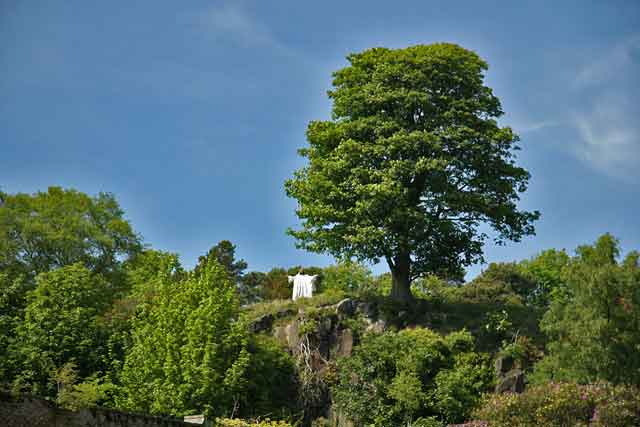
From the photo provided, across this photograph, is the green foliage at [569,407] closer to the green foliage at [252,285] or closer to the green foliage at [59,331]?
the green foliage at [59,331]

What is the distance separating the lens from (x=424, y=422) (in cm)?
2019

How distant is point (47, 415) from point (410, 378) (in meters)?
13.0

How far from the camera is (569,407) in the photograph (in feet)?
57.5

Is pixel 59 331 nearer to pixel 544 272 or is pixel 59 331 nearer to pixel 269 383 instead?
pixel 269 383

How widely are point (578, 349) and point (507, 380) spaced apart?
8.29ft

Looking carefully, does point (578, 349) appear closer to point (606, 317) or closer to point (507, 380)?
point (606, 317)

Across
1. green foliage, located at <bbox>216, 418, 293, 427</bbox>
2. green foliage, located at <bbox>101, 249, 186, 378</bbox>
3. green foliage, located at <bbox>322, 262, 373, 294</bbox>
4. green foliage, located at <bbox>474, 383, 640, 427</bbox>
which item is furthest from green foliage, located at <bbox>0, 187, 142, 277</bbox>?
green foliage, located at <bbox>474, 383, 640, 427</bbox>

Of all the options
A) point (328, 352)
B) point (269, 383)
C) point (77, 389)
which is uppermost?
point (328, 352)

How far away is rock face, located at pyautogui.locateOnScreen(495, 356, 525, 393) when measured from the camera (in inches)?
834

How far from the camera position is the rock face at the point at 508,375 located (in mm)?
21189

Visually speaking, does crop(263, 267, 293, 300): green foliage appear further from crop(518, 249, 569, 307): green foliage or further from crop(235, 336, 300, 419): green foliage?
crop(235, 336, 300, 419): green foliage

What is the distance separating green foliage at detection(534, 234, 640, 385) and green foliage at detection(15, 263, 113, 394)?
1436 centimetres

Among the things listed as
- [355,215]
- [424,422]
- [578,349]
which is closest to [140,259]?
[355,215]

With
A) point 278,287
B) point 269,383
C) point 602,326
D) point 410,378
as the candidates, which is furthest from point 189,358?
point 278,287
